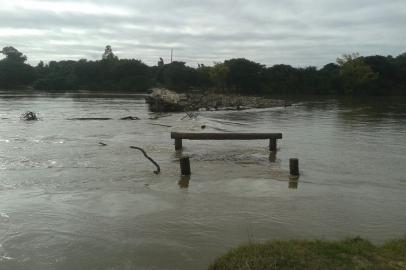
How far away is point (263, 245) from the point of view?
6457 millimetres

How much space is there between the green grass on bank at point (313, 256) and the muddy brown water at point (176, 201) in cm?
81

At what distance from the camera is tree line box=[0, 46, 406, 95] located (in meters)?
90.2

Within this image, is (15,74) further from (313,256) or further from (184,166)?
(313,256)

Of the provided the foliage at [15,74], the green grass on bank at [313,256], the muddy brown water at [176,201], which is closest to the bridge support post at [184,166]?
the muddy brown water at [176,201]

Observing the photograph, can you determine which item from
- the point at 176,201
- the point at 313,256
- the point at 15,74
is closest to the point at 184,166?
the point at 176,201

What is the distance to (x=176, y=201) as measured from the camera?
1009 centimetres

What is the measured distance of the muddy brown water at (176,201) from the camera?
24.0 feet

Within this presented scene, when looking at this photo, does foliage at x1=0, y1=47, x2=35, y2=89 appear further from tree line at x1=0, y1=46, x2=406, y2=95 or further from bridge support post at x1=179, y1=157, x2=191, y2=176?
bridge support post at x1=179, y1=157, x2=191, y2=176

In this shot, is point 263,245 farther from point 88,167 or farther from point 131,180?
point 88,167

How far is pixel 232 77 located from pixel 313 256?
89.2 meters

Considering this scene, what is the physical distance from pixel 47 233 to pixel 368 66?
9245cm

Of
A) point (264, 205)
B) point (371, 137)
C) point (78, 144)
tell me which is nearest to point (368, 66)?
point (371, 137)

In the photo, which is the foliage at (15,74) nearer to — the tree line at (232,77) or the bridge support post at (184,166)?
the tree line at (232,77)

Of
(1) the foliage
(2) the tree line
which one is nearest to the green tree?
(2) the tree line
